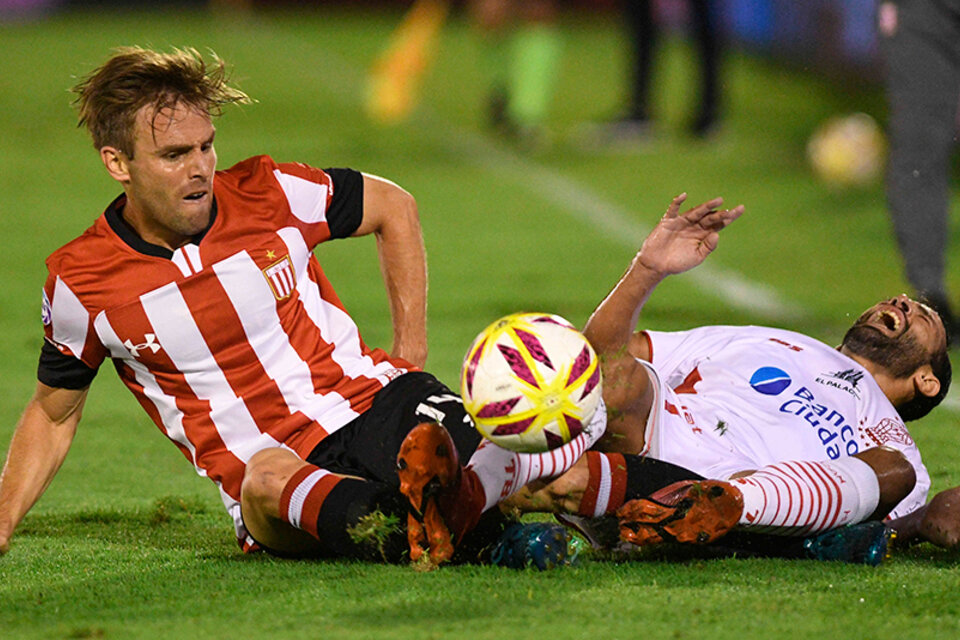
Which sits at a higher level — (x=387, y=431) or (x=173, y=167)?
(x=173, y=167)

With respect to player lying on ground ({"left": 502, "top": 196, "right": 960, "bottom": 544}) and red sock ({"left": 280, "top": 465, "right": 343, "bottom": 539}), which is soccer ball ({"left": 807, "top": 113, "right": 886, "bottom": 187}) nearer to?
player lying on ground ({"left": 502, "top": 196, "right": 960, "bottom": 544})

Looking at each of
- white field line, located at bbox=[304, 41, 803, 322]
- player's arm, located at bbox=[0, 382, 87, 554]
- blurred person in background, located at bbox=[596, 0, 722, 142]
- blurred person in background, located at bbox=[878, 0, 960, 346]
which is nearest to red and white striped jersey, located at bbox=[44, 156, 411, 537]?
player's arm, located at bbox=[0, 382, 87, 554]

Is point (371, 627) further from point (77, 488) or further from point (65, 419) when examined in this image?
point (77, 488)

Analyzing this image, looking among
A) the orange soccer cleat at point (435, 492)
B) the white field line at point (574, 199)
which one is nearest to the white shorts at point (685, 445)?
the orange soccer cleat at point (435, 492)

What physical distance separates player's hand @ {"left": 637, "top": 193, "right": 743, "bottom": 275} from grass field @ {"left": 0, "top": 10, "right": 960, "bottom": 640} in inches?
29.5

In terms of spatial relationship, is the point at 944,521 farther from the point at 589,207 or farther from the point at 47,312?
the point at 589,207

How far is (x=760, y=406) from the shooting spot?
169 inches

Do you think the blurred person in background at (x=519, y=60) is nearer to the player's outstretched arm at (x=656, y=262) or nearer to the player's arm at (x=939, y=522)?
the player's outstretched arm at (x=656, y=262)

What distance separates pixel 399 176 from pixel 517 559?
9.24 m

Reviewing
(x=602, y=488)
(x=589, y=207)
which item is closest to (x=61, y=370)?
(x=602, y=488)

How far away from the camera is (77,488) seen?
16.5ft

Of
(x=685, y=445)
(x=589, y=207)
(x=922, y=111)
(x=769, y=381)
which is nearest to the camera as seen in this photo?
(x=685, y=445)

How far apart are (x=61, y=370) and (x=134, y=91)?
75 cm

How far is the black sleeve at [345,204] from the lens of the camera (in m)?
4.38
